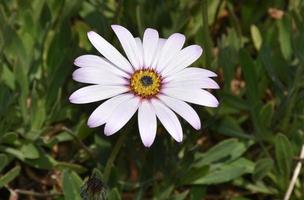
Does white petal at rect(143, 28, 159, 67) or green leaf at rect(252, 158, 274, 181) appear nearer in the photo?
white petal at rect(143, 28, 159, 67)

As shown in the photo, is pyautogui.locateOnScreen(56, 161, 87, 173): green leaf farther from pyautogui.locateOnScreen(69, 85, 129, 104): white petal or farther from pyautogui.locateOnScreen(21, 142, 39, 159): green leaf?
pyautogui.locateOnScreen(69, 85, 129, 104): white petal

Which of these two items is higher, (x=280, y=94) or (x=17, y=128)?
(x=17, y=128)

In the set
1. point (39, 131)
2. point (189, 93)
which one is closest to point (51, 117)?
point (39, 131)

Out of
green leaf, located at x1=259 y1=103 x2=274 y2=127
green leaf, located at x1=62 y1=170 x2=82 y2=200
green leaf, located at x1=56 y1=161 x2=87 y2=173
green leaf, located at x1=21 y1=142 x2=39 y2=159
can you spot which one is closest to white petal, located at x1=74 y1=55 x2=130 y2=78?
green leaf, located at x1=62 y1=170 x2=82 y2=200

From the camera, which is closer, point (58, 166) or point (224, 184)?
point (58, 166)

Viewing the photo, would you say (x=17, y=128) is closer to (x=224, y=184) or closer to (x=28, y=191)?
(x=28, y=191)

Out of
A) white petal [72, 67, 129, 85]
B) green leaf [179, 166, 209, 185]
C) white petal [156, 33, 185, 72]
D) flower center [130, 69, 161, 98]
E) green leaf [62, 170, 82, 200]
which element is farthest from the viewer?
green leaf [179, 166, 209, 185]

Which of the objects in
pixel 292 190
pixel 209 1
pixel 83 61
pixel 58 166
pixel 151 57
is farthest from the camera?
pixel 209 1

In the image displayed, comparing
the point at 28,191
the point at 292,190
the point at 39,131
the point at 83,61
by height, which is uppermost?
the point at 83,61
